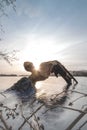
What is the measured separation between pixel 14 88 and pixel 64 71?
6342 millimetres

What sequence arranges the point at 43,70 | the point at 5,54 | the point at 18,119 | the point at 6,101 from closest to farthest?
the point at 5,54
the point at 18,119
the point at 6,101
the point at 43,70

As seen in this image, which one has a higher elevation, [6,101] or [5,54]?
[5,54]

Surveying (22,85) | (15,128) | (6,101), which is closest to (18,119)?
(15,128)

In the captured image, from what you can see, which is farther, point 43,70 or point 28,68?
point 43,70

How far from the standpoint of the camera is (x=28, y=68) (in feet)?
67.2

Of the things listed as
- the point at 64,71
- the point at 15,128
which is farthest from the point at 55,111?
the point at 64,71

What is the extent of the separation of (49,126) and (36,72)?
11.1 m

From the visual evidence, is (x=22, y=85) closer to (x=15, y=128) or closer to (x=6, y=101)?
(x=6, y=101)

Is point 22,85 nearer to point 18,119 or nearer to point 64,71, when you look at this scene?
point 64,71

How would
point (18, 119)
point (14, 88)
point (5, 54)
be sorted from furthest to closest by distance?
1. point (14, 88)
2. point (18, 119)
3. point (5, 54)

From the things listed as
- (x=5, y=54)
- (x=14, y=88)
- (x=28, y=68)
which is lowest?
(x=14, y=88)

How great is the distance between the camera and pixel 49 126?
10.5 m

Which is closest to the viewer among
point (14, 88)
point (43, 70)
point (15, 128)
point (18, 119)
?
point (15, 128)

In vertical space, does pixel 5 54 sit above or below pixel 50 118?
above
